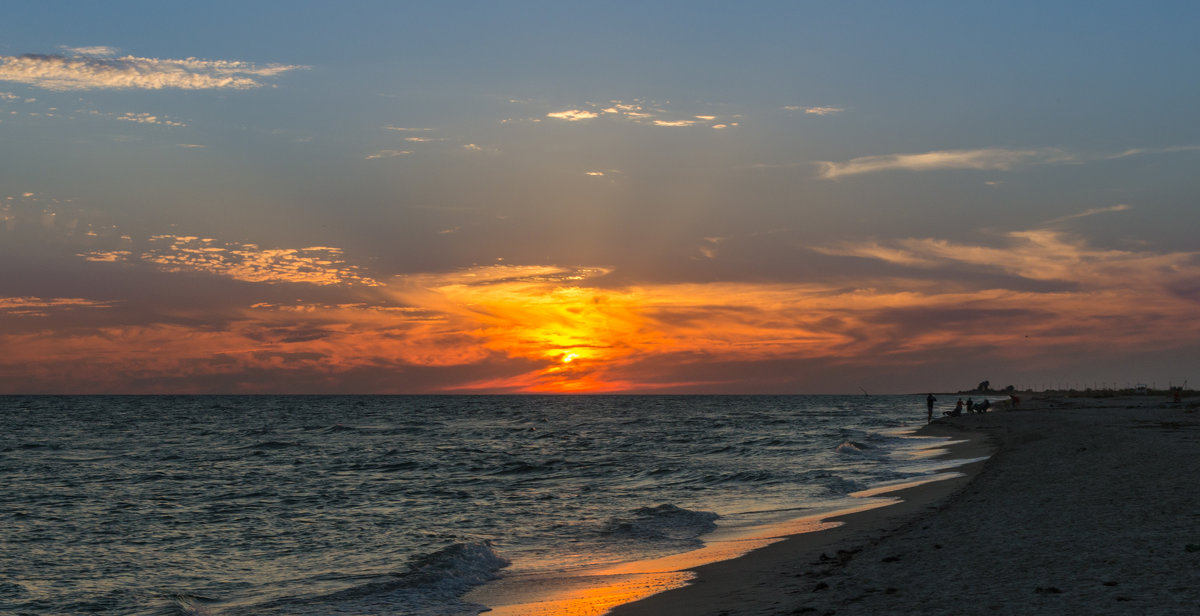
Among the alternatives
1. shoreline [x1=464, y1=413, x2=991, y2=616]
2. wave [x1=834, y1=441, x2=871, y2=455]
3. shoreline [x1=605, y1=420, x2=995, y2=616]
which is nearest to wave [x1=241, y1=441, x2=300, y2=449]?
wave [x1=834, y1=441, x2=871, y2=455]

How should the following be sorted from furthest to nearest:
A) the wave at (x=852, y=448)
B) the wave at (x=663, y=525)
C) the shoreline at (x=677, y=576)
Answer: the wave at (x=852, y=448) → the wave at (x=663, y=525) → the shoreline at (x=677, y=576)

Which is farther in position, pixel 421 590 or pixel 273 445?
pixel 273 445

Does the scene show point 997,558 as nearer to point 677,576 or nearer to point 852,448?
point 677,576

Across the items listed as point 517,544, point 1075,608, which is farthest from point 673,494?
point 1075,608

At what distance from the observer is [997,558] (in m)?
13.1

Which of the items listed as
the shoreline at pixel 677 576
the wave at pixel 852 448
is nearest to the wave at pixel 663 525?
the shoreline at pixel 677 576

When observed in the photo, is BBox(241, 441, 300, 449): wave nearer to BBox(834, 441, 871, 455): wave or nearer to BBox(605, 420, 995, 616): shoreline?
BBox(834, 441, 871, 455): wave

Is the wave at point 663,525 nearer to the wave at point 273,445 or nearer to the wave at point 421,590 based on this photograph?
the wave at point 421,590

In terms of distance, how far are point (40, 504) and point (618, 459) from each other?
2911 centimetres

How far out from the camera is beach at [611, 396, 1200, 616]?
34.6ft

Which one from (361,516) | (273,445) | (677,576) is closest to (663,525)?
(677,576)

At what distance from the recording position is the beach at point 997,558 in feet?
34.6

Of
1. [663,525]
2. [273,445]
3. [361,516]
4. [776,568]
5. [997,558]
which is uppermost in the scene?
[997,558]

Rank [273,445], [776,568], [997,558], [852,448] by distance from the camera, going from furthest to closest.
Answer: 1. [273,445]
2. [852,448]
3. [776,568]
4. [997,558]
